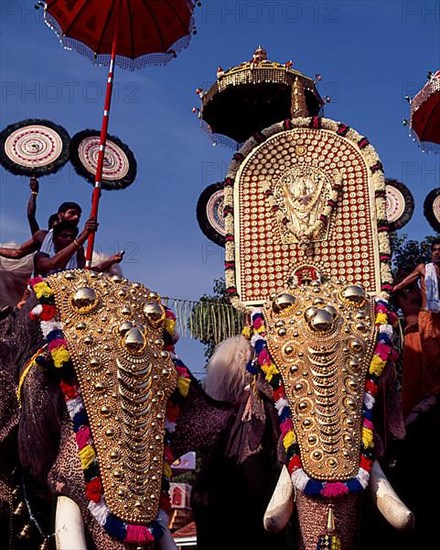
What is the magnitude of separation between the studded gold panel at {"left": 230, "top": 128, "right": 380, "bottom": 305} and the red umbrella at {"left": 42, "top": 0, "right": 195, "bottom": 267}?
1.34m

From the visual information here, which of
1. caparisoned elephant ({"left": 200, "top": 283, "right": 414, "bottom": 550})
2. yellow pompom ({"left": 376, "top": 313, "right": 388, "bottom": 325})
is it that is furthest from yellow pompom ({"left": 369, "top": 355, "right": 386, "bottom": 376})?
yellow pompom ({"left": 376, "top": 313, "right": 388, "bottom": 325})

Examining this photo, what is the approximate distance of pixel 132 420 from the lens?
3430 millimetres

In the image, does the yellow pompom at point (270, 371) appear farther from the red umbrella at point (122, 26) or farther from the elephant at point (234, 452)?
the red umbrella at point (122, 26)

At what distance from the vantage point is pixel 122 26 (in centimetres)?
630

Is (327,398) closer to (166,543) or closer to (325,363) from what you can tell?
(325,363)

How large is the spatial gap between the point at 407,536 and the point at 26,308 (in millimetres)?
2456

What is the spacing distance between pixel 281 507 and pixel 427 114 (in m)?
3.95

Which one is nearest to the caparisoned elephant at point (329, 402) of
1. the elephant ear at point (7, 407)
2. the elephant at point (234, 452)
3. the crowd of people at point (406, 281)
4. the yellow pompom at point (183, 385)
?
the elephant at point (234, 452)

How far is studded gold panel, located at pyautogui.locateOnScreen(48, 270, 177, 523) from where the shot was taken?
10.7ft

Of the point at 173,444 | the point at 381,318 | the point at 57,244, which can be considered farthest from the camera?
the point at 57,244

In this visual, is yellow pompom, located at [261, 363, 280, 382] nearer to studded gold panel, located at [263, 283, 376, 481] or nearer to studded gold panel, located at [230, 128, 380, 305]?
studded gold panel, located at [263, 283, 376, 481]

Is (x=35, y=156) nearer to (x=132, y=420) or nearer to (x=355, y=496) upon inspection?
(x=132, y=420)

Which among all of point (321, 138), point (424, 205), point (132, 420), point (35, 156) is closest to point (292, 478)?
point (132, 420)

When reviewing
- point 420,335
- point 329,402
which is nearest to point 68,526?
point 329,402
